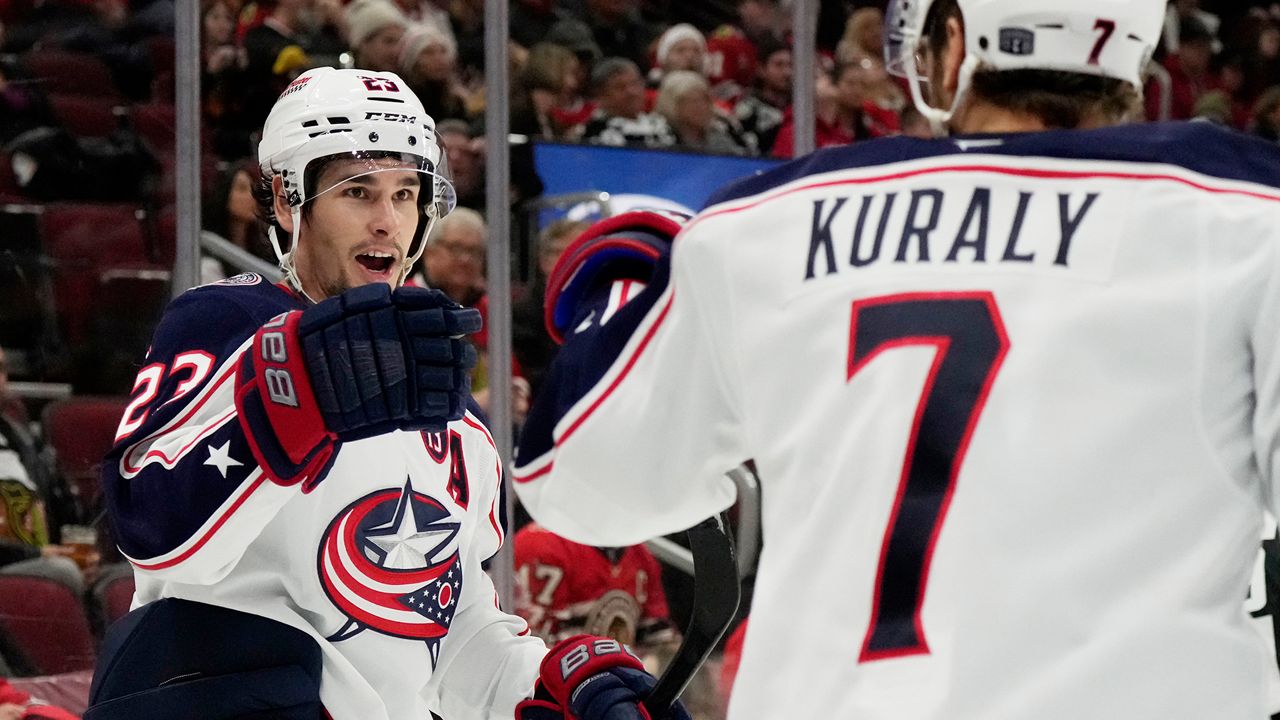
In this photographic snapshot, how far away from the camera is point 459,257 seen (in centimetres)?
357

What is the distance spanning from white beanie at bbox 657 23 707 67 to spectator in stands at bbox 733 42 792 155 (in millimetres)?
163

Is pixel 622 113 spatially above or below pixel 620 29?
below

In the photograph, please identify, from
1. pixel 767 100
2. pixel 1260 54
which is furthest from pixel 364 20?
pixel 1260 54

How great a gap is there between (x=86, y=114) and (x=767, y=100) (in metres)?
1.58

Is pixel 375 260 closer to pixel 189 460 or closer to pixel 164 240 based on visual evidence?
pixel 189 460

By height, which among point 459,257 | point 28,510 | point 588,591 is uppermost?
point 459,257

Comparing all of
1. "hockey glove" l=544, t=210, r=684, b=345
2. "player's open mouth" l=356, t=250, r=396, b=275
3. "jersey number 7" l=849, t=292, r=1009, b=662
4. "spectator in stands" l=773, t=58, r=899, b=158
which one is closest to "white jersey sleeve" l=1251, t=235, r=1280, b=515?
"jersey number 7" l=849, t=292, r=1009, b=662

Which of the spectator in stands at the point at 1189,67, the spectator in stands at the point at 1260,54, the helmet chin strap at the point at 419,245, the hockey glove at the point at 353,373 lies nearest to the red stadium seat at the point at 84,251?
the helmet chin strap at the point at 419,245

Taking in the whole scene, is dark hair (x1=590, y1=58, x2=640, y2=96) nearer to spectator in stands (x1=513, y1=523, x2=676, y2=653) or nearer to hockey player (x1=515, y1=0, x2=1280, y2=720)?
spectator in stands (x1=513, y1=523, x2=676, y2=653)

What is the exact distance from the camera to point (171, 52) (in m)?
3.22

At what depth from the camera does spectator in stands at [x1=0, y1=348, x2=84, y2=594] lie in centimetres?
296

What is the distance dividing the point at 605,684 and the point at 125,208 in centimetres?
169

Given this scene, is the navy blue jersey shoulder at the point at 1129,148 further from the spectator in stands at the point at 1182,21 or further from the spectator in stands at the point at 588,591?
the spectator in stands at the point at 1182,21

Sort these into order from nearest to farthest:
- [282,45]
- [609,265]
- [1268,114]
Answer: [609,265] → [282,45] → [1268,114]
